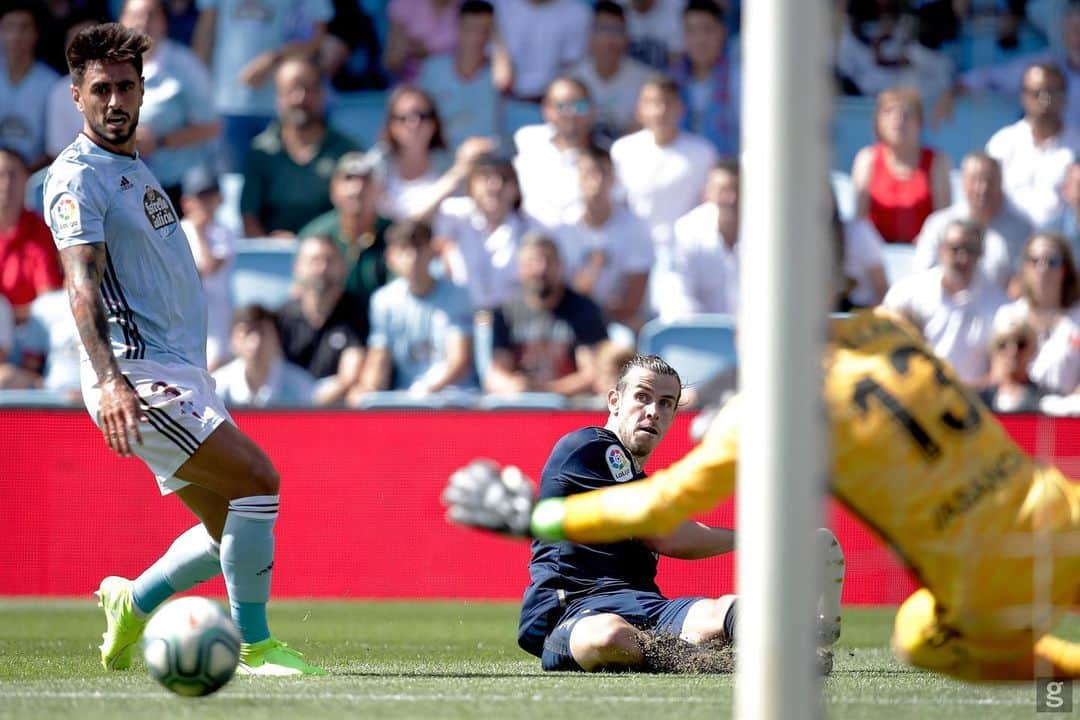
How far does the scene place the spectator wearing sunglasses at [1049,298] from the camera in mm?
11992

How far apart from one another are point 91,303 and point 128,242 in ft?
1.37

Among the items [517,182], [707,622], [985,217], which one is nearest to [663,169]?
[517,182]

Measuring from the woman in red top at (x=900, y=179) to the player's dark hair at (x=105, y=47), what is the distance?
25.2ft

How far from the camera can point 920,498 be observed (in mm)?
4941

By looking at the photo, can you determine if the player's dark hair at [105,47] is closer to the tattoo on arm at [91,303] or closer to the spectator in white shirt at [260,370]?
the tattoo on arm at [91,303]

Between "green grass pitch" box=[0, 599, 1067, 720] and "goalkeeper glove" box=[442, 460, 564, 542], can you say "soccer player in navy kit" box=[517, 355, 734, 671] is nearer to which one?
"green grass pitch" box=[0, 599, 1067, 720]

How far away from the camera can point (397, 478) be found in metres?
11.5

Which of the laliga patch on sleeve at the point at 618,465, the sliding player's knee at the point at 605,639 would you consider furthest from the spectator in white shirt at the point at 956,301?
the sliding player's knee at the point at 605,639

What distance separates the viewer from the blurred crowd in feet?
40.1

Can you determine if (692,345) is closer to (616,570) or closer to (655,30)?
(655,30)

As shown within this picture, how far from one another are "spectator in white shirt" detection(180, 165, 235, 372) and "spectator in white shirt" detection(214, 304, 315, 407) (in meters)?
0.48

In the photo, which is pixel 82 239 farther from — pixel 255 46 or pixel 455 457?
pixel 255 46

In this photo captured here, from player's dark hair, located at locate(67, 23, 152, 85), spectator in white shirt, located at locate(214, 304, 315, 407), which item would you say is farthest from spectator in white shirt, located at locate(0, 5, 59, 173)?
player's dark hair, located at locate(67, 23, 152, 85)

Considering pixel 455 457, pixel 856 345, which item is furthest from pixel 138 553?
pixel 856 345
